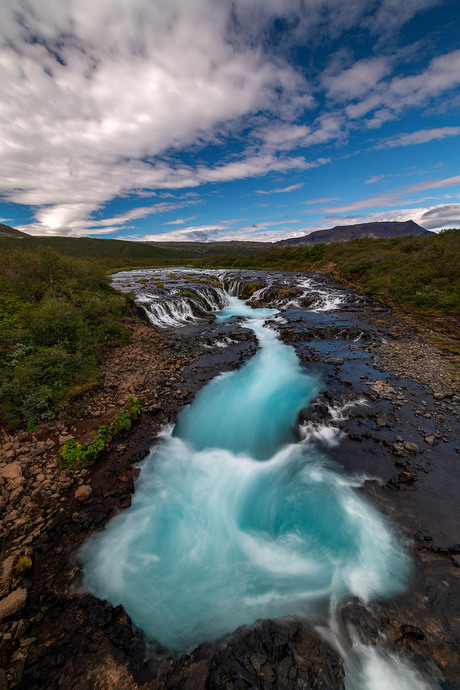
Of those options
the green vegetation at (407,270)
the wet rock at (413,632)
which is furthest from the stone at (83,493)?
the green vegetation at (407,270)

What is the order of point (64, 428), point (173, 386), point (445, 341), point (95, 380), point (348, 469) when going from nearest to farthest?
Answer: point (348, 469), point (64, 428), point (95, 380), point (173, 386), point (445, 341)

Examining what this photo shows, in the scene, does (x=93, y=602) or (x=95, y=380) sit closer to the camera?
(x=93, y=602)

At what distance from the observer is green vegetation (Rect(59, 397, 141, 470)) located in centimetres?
731

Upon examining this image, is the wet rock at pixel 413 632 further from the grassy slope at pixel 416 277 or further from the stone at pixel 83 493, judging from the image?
the grassy slope at pixel 416 277

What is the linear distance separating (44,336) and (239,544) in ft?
36.8

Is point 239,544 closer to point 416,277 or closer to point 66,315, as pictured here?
point 66,315

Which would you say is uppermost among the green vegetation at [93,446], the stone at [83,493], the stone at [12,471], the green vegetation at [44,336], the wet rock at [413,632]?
the green vegetation at [44,336]

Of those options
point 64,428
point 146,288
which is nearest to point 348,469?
point 64,428

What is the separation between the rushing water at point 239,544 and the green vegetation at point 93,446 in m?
1.53

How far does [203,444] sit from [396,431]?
22.3 ft

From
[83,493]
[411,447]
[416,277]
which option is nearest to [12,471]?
[83,493]

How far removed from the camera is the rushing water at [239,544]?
193 inches

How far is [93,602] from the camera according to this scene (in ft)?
15.5

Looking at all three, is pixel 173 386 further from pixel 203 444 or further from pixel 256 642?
pixel 256 642
